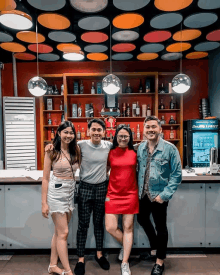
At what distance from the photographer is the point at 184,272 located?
208 cm

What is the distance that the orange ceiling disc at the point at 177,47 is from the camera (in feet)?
13.6

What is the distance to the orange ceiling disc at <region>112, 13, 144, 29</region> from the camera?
2.93 metres

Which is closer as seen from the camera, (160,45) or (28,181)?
(28,181)

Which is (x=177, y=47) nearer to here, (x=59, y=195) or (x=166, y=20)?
(x=166, y=20)

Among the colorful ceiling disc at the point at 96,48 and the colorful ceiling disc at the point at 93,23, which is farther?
the colorful ceiling disc at the point at 96,48

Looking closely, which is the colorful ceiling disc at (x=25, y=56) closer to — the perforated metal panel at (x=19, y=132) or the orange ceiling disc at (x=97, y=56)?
the perforated metal panel at (x=19, y=132)

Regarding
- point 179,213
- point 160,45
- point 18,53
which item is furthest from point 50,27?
point 179,213

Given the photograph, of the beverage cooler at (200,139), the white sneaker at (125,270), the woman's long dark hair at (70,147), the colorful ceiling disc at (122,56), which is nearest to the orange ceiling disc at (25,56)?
the colorful ceiling disc at (122,56)

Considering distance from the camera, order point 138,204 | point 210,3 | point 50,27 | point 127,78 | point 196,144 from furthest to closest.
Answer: point 127,78 → point 196,144 → point 50,27 → point 210,3 → point 138,204

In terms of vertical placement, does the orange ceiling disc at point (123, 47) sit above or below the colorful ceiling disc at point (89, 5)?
above

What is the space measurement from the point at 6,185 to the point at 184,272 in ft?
7.42

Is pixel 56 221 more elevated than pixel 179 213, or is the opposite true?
pixel 56 221

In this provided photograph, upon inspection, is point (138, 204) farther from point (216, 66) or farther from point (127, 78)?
point (216, 66)

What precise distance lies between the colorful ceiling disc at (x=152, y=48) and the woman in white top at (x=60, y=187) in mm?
3186
